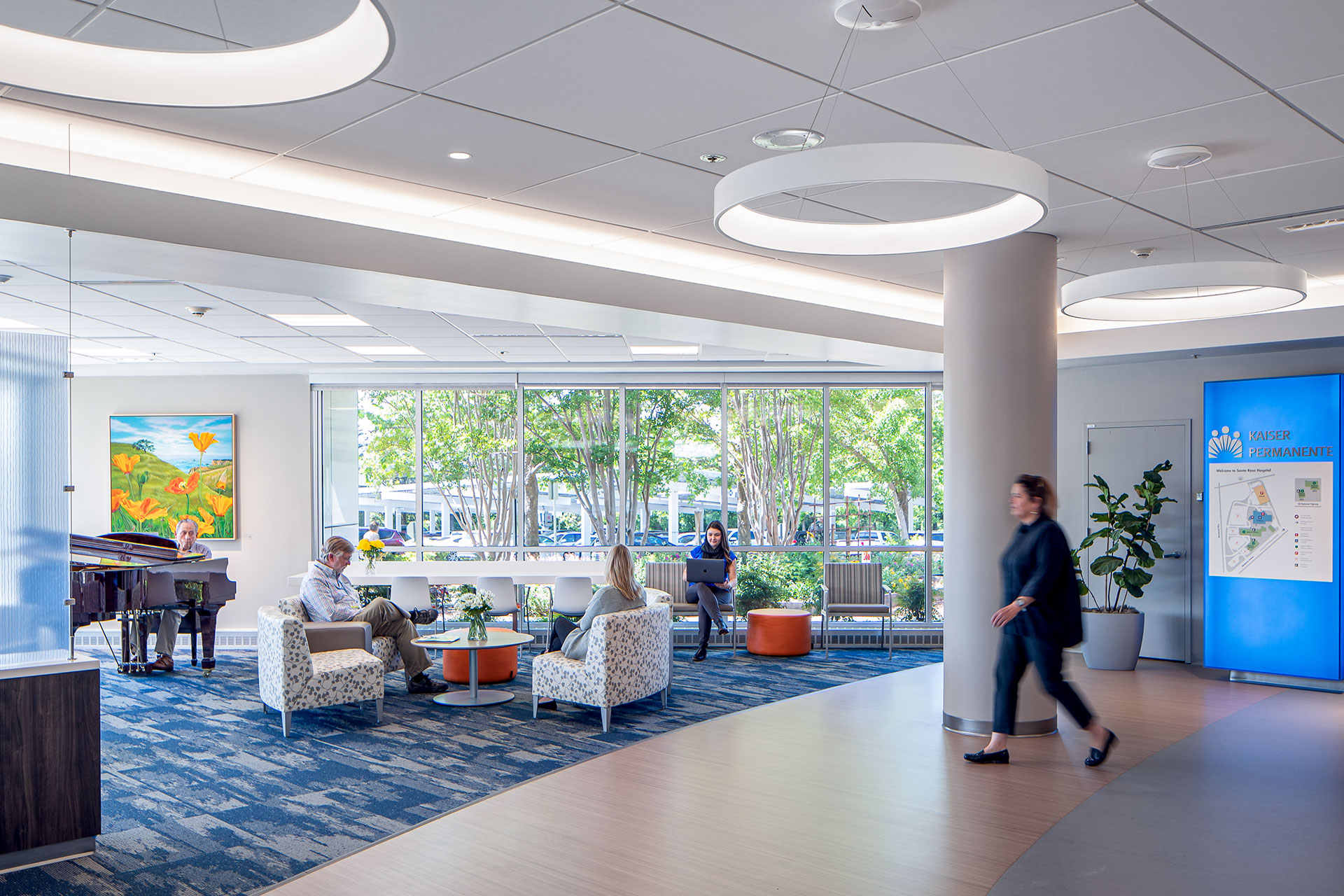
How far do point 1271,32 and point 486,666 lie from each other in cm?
726

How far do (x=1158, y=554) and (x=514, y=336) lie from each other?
6.29 m

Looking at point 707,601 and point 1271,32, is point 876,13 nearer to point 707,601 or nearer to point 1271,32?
point 1271,32

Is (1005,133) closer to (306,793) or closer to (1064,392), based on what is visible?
(306,793)

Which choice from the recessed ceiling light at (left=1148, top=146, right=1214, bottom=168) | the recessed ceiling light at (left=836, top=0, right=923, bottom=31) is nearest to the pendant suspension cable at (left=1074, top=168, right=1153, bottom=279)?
the recessed ceiling light at (left=1148, top=146, right=1214, bottom=168)

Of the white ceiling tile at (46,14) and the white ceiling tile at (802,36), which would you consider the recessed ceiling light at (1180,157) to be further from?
the white ceiling tile at (46,14)

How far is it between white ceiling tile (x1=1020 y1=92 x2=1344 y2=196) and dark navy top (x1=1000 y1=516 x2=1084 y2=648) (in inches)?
73.3

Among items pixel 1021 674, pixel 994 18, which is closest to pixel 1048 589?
pixel 1021 674

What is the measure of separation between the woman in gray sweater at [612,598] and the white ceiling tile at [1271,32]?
196 inches

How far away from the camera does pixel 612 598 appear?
7352 mm

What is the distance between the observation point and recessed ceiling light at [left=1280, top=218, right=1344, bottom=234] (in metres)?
5.96

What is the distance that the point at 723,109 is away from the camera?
417 cm

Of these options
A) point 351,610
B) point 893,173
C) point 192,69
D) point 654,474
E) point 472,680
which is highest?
point 192,69

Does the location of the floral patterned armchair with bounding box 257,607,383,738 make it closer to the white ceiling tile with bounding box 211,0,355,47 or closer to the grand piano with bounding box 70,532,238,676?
the grand piano with bounding box 70,532,238,676

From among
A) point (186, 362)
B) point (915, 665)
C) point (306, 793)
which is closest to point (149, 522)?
point (186, 362)
